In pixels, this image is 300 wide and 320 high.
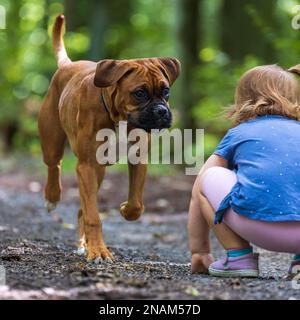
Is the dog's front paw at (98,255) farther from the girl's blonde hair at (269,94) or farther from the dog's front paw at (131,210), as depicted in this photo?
the girl's blonde hair at (269,94)

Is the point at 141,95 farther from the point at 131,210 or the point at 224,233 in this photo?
the point at 224,233

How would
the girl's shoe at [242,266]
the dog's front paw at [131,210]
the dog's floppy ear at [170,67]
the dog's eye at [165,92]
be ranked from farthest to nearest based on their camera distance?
the dog's front paw at [131,210] < the dog's floppy ear at [170,67] < the dog's eye at [165,92] < the girl's shoe at [242,266]

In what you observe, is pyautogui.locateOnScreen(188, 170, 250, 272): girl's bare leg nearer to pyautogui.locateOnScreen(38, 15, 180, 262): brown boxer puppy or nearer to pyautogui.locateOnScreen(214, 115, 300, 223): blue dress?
pyautogui.locateOnScreen(214, 115, 300, 223): blue dress

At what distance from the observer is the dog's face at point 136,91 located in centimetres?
559

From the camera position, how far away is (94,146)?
19.1ft

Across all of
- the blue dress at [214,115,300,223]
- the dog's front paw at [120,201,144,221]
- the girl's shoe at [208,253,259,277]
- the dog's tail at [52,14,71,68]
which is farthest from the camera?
the dog's tail at [52,14,71,68]

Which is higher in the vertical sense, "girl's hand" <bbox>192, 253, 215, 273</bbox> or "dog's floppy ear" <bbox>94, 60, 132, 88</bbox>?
"dog's floppy ear" <bbox>94, 60, 132, 88</bbox>

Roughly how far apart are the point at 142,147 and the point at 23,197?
625 cm

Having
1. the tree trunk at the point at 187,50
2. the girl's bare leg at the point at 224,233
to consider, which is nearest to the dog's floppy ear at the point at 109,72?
the girl's bare leg at the point at 224,233

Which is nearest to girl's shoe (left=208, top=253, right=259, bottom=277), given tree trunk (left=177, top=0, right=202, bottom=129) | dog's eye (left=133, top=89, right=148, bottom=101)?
dog's eye (left=133, top=89, right=148, bottom=101)

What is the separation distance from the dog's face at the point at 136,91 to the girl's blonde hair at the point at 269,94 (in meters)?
0.78

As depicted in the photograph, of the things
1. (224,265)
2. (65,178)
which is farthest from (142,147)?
(65,178)

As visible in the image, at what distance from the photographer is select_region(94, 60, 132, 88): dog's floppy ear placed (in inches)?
220

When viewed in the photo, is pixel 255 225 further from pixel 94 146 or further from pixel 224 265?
pixel 94 146
